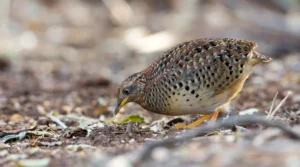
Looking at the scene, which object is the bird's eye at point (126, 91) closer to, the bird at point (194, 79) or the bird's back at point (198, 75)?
the bird at point (194, 79)

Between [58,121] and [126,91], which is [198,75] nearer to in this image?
[126,91]

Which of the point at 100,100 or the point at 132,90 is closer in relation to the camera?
the point at 132,90

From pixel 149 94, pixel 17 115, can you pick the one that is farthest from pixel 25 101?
pixel 149 94

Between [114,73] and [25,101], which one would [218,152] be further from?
[114,73]

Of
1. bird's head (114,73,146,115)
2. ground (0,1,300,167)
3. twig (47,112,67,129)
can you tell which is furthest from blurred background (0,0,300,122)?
bird's head (114,73,146,115)

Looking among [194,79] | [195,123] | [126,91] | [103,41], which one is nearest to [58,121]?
[126,91]
